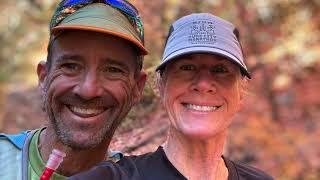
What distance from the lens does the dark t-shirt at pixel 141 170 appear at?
6.15 feet

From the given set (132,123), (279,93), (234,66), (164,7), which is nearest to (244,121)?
(279,93)

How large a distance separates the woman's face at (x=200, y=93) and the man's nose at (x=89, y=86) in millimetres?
301

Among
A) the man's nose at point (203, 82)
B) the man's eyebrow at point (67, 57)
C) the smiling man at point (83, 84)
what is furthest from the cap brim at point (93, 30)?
the man's nose at point (203, 82)

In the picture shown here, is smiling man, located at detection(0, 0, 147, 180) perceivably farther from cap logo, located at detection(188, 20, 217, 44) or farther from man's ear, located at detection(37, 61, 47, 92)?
cap logo, located at detection(188, 20, 217, 44)

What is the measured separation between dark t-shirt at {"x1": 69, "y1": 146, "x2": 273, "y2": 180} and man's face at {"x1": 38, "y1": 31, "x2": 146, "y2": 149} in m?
0.30

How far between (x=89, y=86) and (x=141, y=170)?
412mm

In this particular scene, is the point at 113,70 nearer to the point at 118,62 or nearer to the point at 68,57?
the point at 118,62

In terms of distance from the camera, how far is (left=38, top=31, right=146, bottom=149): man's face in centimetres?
220

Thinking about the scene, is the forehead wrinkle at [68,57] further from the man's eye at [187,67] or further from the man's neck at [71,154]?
the man's eye at [187,67]

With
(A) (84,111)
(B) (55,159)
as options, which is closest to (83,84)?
(A) (84,111)

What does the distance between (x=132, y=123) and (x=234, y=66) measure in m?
1.33

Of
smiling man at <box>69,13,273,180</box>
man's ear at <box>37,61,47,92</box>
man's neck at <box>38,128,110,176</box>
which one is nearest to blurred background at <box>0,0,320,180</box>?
man's ear at <box>37,61,47,92</box>

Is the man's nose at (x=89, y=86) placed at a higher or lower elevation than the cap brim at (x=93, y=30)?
lower

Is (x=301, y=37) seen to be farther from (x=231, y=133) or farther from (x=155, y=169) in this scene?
(x=155, y=169)
